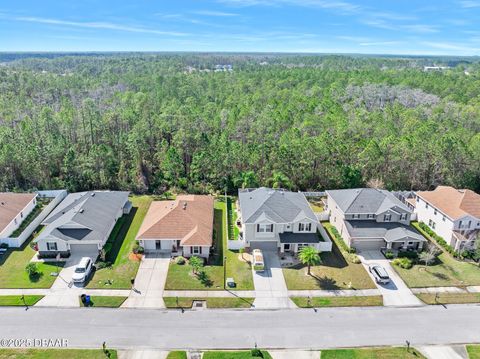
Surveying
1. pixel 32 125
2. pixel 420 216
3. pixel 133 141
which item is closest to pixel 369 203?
pixel 420 216

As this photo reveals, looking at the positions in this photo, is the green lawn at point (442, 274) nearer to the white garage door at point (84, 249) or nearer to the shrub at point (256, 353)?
the shrub at point (256, 353)

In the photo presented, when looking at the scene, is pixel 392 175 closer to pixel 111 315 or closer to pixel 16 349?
pixel 111 315

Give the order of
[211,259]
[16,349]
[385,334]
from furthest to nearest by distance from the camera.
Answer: [211,259], [385,334], [16,349]

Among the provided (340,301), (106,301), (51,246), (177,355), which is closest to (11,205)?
(51,246)

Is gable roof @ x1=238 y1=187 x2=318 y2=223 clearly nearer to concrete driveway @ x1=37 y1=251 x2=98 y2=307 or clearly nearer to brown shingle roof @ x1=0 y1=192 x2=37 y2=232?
concrete driveway @ x1=37 y1=251 x2=98 y2=307

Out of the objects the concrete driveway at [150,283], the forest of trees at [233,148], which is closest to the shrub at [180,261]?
the concrete driveway at [150,283]

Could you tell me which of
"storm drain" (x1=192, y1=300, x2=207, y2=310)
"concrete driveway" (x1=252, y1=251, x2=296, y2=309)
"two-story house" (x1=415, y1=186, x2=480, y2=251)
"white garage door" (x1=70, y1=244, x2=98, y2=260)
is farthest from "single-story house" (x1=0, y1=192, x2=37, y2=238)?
"two-story house" (x1=415, y1=186, x2=480, y2=251)
